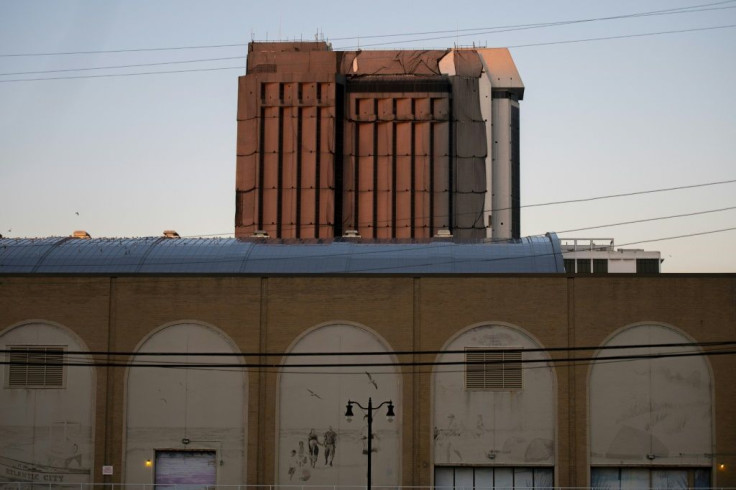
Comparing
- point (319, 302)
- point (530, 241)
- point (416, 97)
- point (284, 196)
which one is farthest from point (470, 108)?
point (319, 302)

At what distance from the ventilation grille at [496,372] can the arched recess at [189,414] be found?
862 cm

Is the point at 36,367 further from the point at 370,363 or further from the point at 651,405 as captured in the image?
the point at 651,405

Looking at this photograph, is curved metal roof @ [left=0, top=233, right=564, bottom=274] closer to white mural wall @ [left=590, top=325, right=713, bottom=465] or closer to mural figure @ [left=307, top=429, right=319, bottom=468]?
white mural wall @ [left=590, top=325, right=713, bottom=465]

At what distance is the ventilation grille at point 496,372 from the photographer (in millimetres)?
46344

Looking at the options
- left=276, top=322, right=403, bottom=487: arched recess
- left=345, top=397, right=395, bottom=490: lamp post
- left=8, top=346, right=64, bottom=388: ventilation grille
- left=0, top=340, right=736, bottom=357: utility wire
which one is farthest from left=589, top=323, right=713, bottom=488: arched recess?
left=8, top=346, right=64, bottom=388: ventilation grille

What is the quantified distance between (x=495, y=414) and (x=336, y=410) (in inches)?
235

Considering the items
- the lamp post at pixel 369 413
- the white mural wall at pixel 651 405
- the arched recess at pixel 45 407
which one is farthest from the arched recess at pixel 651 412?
the arched recess at pixel 45 407

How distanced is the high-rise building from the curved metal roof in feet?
117

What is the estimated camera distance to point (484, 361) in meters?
46.5

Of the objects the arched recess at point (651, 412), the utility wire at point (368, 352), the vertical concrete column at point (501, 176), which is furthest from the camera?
the vertical concrete column at point (501, 176)

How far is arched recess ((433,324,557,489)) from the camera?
46.0 metres

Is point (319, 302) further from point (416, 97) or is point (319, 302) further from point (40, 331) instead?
point (416, 97)

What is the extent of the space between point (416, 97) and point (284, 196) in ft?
39.7

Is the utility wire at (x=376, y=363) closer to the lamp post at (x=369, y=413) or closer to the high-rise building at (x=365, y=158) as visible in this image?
the lamp post at (x=369, y=413)
